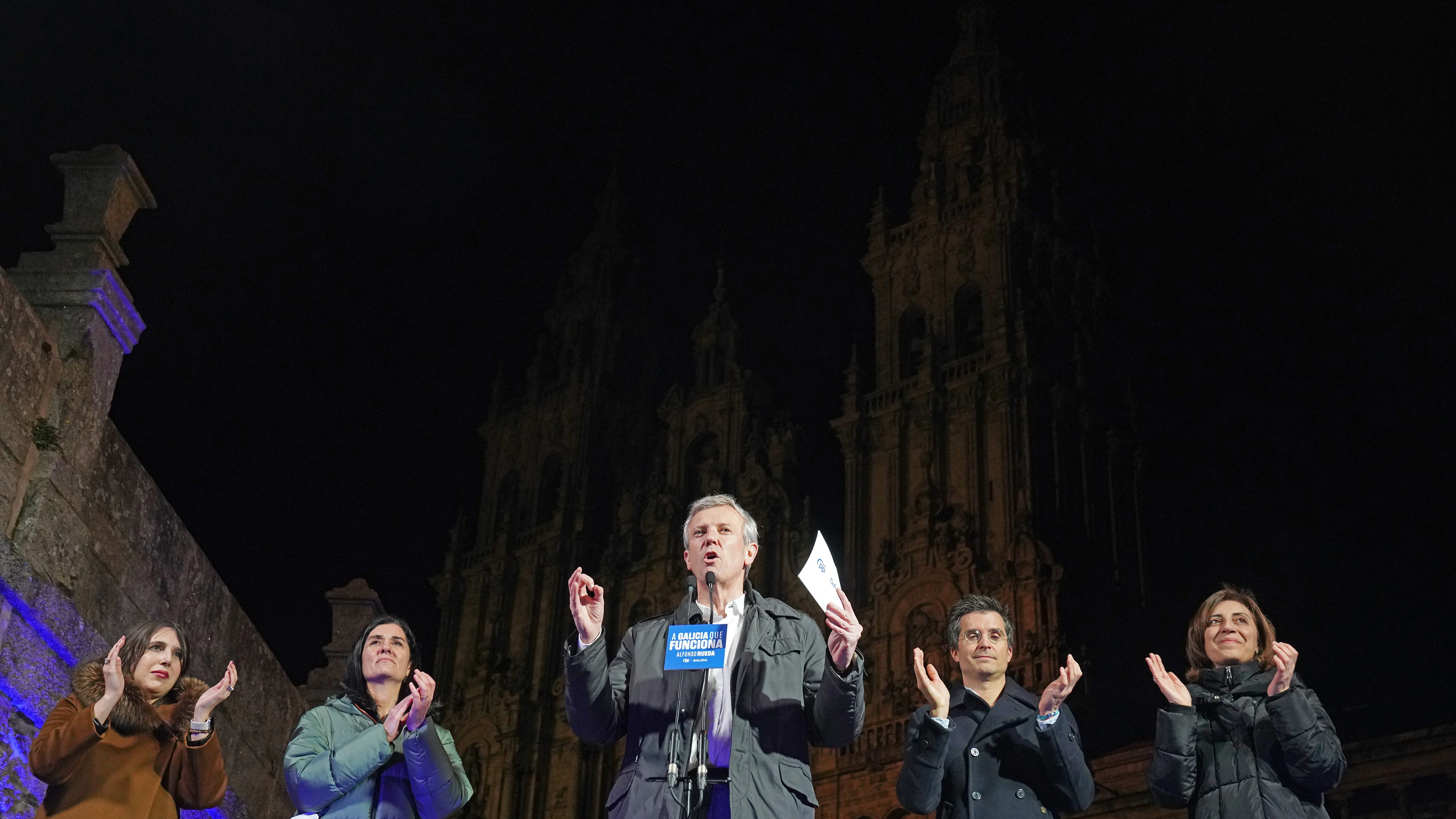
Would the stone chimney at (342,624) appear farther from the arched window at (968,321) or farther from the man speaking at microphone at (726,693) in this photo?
the arched window at (968,321)

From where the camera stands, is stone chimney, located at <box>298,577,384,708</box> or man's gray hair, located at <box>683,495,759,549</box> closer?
man's gray hair, located at <box>683,495,759,549</box>

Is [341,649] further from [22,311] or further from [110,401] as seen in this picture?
[22,311]

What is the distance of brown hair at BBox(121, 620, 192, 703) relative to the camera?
16.8ft

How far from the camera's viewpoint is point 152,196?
7949 millimetres

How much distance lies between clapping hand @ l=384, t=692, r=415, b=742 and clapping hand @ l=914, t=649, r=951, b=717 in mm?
1640

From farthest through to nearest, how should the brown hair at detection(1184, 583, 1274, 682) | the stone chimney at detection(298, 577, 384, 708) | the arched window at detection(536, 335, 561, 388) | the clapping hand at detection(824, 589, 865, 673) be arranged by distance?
the arched window at detection(536, 335, 561, 388), the stone chimney at detection(298, 577, 384, 708), the brown hair at detection(1184, 583, 1274, 682), the clapping hand at detection(824, 589, 865, 673)

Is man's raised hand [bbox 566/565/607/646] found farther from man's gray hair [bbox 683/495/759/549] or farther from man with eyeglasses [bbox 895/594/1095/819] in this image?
man with eyeglasses [bbox 895/594/1095/819]

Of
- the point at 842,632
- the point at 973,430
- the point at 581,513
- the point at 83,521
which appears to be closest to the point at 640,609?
the point at 581,513

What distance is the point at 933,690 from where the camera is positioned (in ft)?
16.0

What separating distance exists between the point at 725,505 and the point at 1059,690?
4.27ft

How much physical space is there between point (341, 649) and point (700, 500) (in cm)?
536

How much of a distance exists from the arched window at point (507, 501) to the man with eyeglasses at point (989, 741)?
33.2 meters

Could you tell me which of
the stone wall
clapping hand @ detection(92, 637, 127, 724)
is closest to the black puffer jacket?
clapping hand @ detection(92, 637, 127, 724)

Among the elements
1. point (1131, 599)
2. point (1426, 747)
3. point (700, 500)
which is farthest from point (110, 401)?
point (1131, 599)
